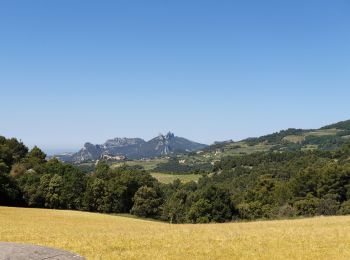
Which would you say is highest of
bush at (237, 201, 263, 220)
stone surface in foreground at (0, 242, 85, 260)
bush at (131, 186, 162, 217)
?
stone surface in foreground at (0, 242, 85, 260)

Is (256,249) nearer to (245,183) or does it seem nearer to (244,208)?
(244,208)

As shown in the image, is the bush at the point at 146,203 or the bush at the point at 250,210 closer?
the bush at the point at 146,203

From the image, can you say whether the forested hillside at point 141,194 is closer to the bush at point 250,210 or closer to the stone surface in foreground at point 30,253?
the bush at point 250,210

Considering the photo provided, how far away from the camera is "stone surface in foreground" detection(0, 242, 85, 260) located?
40.6 ft

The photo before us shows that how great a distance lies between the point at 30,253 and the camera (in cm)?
1282

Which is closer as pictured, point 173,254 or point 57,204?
point 173,254

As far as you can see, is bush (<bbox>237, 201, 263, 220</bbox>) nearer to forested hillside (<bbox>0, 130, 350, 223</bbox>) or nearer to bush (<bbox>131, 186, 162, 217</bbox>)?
forested hillside (<bbox>0, 130, 350, 223</bbox>)

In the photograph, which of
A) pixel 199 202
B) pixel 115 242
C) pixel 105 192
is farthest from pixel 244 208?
pixel 115 242

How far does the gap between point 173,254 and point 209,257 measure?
1802mm

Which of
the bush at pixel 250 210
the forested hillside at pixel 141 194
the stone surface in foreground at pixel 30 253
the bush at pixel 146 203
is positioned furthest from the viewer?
the bush at pixel 250 210

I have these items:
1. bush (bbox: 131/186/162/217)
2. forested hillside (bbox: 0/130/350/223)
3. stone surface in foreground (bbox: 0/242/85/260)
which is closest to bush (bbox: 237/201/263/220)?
forested hillside (bbox: 0/130/350/223)

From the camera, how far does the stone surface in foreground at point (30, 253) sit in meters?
12.4

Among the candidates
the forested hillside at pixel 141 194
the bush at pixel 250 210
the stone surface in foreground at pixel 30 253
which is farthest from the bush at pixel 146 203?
the stone surface in foreground at pixel 30 253

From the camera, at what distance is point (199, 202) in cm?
9962
